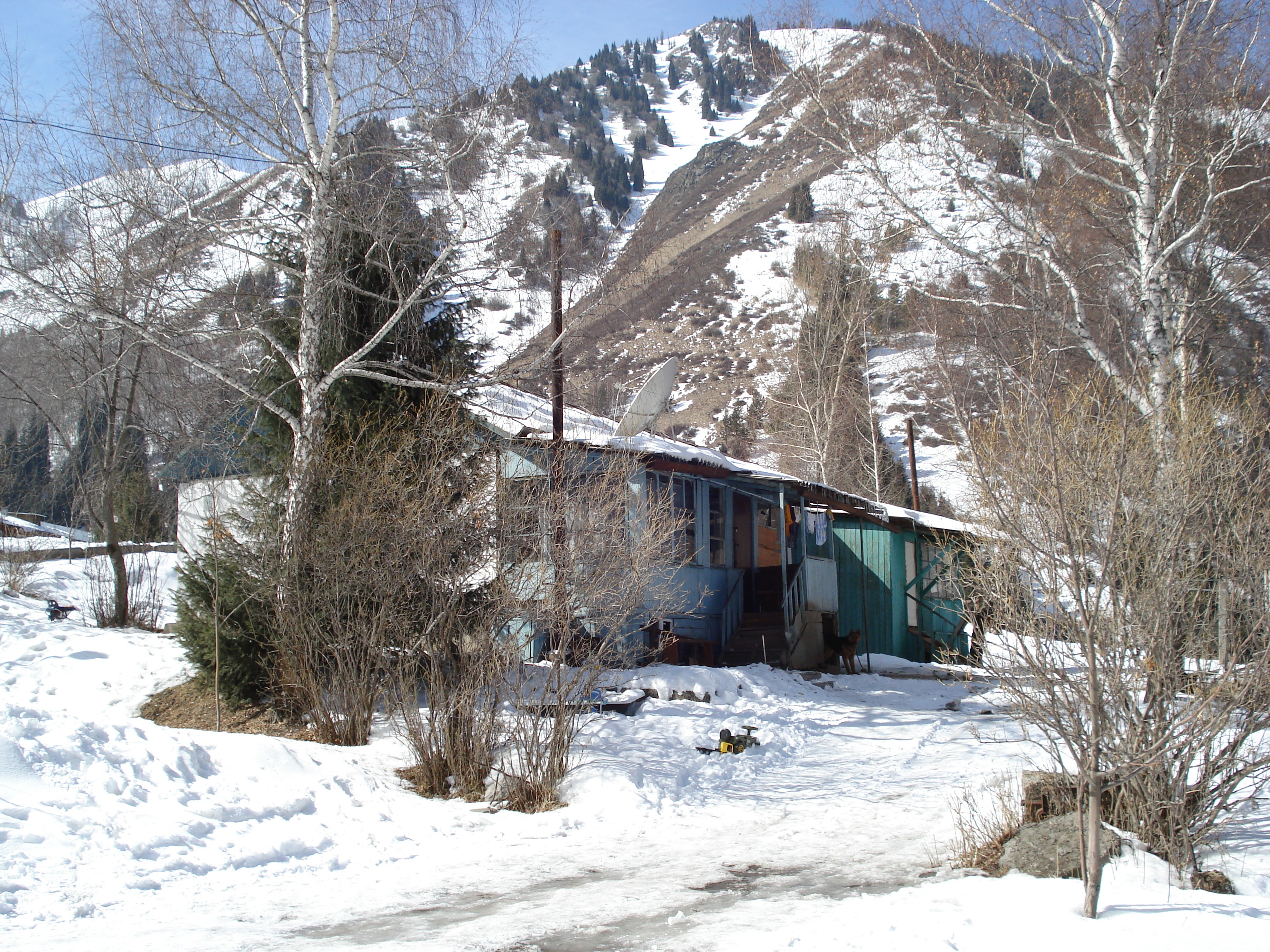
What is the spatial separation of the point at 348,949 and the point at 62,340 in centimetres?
1390

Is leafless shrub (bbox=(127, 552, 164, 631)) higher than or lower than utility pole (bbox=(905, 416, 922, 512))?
lower

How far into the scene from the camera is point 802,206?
78375 millimetres

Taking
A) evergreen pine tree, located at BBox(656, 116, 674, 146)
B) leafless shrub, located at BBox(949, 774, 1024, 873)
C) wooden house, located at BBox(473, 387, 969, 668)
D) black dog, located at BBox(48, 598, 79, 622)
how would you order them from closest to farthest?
leafless shrub, located at BBox(949, 774, 1024, 873)
black dog, located at BBox(48, 598, 79, 622)
wooden house, located at BBox(473, 387, 969, 668)
evergreen pine tree, located at BBox(656, 116, 674, 146)

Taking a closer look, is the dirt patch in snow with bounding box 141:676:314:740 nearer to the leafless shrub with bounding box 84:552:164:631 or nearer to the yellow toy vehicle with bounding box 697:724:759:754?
the leafless shrub with bounding box 84:552:164:631

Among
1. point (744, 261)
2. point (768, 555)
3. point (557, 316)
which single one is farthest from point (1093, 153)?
point (744, 261)

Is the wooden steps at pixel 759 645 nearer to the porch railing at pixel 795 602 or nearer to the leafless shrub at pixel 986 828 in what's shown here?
the porch railing at pixel 795 602

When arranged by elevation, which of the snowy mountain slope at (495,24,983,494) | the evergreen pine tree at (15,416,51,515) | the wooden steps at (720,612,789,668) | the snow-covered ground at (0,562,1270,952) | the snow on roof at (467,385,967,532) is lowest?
the snow-covered ground at (0,562,1270,952)

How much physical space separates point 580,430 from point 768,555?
24.7 ft

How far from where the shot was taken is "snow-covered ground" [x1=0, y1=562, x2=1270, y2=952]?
4.18 m

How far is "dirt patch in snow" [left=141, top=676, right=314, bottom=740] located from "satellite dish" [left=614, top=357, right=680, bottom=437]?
594cm

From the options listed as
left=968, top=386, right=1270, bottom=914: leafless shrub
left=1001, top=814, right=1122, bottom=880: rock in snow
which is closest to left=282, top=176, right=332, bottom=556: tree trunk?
left=968, top=386, right=1270, bottom=914: leafless shrub

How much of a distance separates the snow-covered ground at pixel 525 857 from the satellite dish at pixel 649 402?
16.3 ft

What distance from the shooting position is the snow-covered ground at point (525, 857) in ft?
13.7

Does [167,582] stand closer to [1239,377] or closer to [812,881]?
[812,881]
